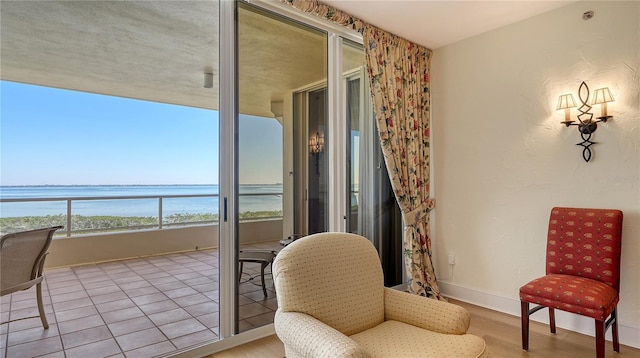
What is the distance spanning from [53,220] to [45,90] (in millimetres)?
1952

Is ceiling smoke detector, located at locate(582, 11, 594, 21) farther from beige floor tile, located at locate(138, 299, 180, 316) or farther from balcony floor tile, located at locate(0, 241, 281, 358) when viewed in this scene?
beige floor tile, located at locate(138, 299, 180, 316)

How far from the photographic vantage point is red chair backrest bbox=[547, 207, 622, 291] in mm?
2227

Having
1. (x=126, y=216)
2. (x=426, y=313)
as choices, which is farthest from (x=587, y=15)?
(x=126, y=216)

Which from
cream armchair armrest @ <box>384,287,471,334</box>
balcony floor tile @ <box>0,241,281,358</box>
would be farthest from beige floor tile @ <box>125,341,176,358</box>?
cream armchair armrest @ <box>384,287,471,334</box>

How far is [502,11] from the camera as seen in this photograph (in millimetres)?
2746

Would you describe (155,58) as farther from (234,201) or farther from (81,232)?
(81,232)

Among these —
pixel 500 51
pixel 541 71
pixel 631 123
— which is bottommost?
pixel 631 123

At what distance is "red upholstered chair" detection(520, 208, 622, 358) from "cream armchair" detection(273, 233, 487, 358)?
0.91m

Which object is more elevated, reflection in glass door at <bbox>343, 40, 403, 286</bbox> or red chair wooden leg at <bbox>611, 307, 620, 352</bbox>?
reflection in glass door at <bbox>343, 40, 403, 286</bbox>

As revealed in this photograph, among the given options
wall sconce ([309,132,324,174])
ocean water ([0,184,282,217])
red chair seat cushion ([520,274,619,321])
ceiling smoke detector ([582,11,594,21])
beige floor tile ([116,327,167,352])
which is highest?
ceiling smoke detector ([582,11,594,21])

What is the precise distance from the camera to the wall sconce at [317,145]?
289 centimetres

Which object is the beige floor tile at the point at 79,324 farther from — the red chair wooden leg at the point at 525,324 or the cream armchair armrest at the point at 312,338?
the red chair wooden leg at the point at 525,324

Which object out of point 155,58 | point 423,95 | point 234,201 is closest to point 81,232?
point 155,58

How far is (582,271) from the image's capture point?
232cm
